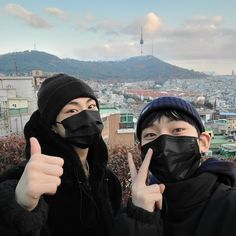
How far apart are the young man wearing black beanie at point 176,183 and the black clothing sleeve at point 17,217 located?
1.00ft

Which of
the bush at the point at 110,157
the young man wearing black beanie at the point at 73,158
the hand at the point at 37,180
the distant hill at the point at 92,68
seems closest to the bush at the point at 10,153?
the bush at the point at 110,157

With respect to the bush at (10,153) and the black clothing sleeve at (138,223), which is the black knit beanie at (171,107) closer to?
the black clothing sleeve at (138,223)

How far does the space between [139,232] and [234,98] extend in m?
142

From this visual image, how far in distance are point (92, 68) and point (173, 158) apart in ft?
567

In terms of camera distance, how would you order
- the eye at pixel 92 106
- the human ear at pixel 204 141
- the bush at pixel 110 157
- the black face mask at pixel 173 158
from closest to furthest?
the black face mask at pixel 173 158 < the human ear at pixel 204 141 < the eye at pixel 92 106 < the bush at pixel 110 157

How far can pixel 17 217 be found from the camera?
129cm

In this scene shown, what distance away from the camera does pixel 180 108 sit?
162cm

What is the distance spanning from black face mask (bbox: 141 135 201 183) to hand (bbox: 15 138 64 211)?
1.60 feet

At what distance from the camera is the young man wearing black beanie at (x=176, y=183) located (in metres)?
A: 1.33

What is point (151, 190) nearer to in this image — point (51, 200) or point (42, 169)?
point (42, 169)

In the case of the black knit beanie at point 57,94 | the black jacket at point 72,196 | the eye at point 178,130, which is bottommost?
the black jacket at point 72,196

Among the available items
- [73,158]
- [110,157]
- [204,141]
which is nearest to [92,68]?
[110,157]

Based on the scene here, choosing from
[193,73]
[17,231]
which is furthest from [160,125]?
[193,73]

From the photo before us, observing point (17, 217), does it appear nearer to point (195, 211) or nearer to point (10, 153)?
point (195, 211)
